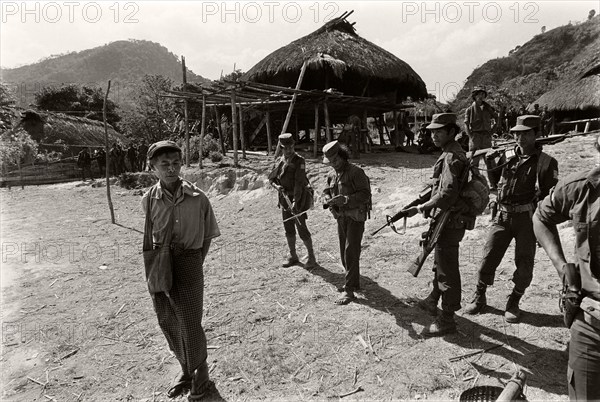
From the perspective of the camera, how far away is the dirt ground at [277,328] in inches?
119

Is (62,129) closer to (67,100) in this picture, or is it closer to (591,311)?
(67,100)

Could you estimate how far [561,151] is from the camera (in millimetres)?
9727

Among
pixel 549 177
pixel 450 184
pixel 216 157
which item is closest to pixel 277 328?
pixel 450 184

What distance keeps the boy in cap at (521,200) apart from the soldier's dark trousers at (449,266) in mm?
547

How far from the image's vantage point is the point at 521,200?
3482mm

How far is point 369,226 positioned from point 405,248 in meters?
1.18

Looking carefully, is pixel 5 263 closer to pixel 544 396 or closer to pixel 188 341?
pixel 188 341

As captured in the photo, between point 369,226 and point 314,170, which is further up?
point 314,170

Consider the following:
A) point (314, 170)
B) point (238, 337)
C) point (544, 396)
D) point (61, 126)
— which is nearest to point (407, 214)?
point (544, 396)

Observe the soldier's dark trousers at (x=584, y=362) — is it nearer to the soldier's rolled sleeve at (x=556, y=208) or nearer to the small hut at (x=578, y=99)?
the soldier's rolled sleeve at (x=556, y=208)

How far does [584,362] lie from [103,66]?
104836 millimetres

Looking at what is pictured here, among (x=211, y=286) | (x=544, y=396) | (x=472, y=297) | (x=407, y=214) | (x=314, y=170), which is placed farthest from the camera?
(x=314, y=170)

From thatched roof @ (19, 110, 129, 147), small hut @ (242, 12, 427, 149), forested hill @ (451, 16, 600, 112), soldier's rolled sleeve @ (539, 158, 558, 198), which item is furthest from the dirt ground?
forested hill @ (451, 16, 600, 112)

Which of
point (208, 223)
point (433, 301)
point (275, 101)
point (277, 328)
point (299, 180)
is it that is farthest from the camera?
point (275, 101)
